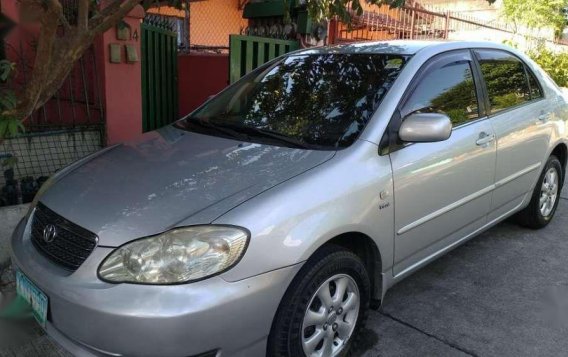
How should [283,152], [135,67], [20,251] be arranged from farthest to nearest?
[135,67] → [283,152] → [20,251]

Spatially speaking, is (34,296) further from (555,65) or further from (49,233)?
(555,65)

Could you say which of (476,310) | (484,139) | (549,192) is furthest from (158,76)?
(476,310)

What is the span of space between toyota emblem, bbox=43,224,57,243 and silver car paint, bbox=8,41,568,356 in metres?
0.09

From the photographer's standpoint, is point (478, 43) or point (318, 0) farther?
point (318, 0)

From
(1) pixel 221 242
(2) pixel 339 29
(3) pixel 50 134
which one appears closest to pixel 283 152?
(1) pixel 221 242

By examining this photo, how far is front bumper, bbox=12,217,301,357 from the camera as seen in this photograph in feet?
6.40

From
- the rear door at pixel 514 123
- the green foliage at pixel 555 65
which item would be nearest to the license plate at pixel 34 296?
the rear door at pixel 514 123

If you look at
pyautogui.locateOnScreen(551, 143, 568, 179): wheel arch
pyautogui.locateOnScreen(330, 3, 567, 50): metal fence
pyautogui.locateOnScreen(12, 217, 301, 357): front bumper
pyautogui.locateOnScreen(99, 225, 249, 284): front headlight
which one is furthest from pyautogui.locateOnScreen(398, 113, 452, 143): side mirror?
pyautogui.locateOnScreen(330, 3, 567, 50): metal fence

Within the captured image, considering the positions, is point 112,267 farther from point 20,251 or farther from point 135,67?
point 135,67

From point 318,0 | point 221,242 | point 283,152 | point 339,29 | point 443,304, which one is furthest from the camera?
point 339,29

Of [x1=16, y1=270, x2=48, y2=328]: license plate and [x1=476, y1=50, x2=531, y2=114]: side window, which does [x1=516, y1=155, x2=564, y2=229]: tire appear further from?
[x1=16, y1=270, x2=48, y2=328]: license plate

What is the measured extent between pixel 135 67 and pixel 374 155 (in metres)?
3.29

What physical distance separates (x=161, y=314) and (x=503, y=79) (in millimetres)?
3186

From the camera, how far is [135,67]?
5.16 meters
